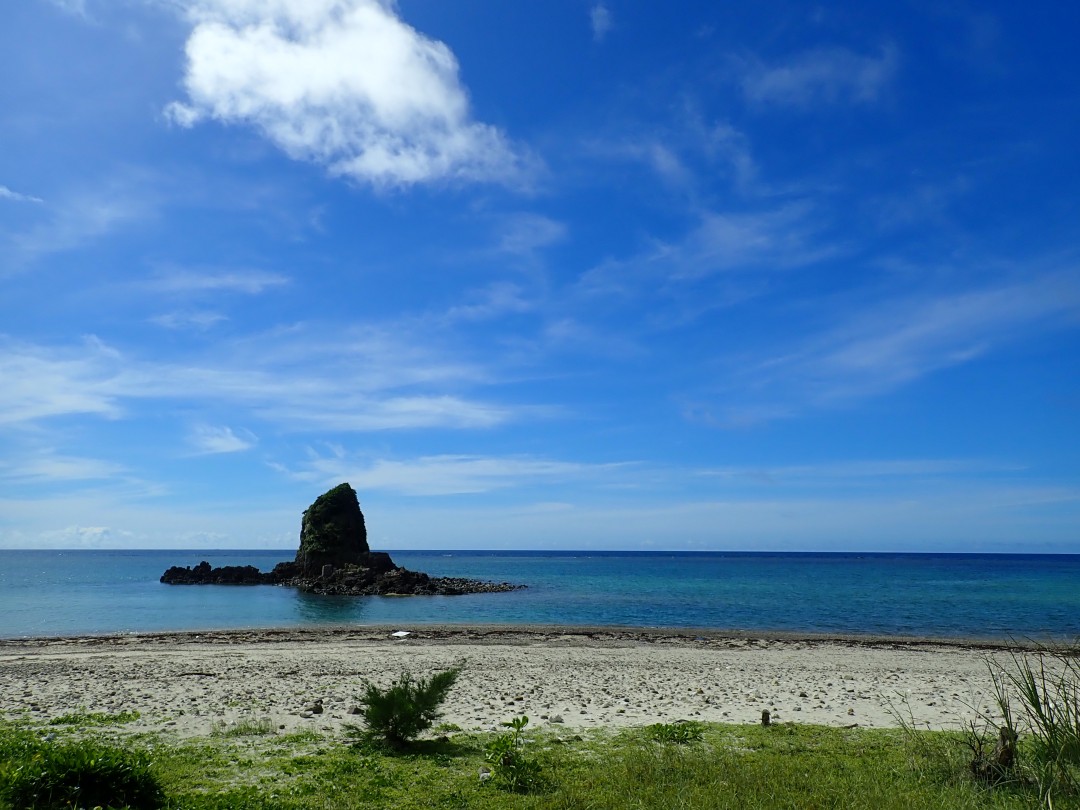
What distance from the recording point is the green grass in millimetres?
9016

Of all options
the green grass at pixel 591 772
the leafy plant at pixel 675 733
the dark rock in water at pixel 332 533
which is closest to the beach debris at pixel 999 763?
the green grass at pixel 591 772

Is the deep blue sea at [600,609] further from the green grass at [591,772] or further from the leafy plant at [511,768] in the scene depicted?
the leafy plant at [511,768]

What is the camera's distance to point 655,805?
349 inches

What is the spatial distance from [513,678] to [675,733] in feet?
35.3

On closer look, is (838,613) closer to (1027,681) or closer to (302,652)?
(302,652)

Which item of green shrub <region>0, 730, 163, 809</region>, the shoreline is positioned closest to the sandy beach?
the shoreline

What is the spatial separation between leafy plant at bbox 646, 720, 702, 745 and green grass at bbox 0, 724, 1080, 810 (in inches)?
4.0

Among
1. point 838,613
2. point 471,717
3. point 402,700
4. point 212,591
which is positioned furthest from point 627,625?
point 212,591

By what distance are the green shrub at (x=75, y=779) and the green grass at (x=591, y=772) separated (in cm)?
16

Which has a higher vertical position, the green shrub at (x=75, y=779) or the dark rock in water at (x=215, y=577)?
the green shrub at (x=75, y=779)

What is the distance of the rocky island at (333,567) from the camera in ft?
292

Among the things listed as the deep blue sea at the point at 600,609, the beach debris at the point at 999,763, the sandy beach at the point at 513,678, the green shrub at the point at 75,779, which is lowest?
the deep blue sea at the point at 600,609

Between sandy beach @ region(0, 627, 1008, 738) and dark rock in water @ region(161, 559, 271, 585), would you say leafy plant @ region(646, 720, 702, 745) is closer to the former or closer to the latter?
sandy beach @ region(0, 627, 1008, 738)

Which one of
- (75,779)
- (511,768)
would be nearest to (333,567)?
(511,768)
